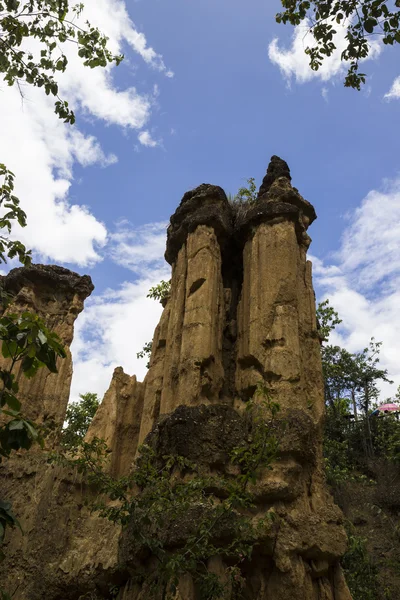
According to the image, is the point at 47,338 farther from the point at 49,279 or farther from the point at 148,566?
the point at 49,279

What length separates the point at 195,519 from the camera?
824 centimetres

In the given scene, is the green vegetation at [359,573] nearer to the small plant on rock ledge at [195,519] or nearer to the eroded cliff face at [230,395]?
the eroded cliff face at [230,395]

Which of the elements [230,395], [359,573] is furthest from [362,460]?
[230,395]

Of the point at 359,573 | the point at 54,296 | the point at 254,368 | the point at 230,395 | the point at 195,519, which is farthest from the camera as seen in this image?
the point at 54,296

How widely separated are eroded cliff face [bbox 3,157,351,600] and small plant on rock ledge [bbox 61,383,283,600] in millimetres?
166

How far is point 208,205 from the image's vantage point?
1352 cm

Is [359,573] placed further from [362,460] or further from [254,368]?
[362,460]

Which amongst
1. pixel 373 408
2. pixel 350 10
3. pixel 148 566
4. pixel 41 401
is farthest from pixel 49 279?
pixel 373 408

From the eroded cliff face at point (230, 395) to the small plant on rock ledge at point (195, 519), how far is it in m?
0.17

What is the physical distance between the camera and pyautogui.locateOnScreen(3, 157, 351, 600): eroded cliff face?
337 inches

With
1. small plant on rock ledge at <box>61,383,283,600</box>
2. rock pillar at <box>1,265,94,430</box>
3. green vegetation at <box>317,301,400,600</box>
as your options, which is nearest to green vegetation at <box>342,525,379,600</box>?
green vegetation at <box>317,301,400,600</box>

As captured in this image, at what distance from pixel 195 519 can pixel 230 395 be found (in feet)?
11.5

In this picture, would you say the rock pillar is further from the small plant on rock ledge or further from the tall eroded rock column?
the small plant on rock ledge

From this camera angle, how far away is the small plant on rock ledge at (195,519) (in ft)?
22.7
